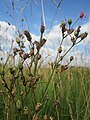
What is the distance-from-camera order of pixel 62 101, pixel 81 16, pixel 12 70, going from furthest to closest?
1. pixel 62 101
2. pixel 81 16
3. pixel 12 70

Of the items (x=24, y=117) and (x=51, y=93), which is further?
(x=51, y=93)

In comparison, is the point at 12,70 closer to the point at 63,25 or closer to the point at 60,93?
the point at 63,25

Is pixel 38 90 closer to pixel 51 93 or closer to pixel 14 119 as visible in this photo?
pixel 51 93

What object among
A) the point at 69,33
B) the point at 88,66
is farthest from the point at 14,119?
the point at 88,66

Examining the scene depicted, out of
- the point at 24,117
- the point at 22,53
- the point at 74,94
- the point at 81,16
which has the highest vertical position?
the point at 81,16

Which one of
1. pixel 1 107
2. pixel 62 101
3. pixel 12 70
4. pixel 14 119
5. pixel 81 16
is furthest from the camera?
A: pixel 62 101

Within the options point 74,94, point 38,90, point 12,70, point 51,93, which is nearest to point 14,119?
point 12,70

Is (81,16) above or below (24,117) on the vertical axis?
above

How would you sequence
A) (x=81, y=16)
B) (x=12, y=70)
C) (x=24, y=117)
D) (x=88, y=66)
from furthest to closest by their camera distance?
(x=88, y=66) → (x=24, y=117) → (x=81, y=16) → (x=12, y=70)

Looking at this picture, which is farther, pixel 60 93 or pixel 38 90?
pixel 38 90

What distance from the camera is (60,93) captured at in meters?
1.94

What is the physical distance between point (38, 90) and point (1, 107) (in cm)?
51

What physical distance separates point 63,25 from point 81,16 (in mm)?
157

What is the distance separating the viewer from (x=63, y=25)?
937mm
